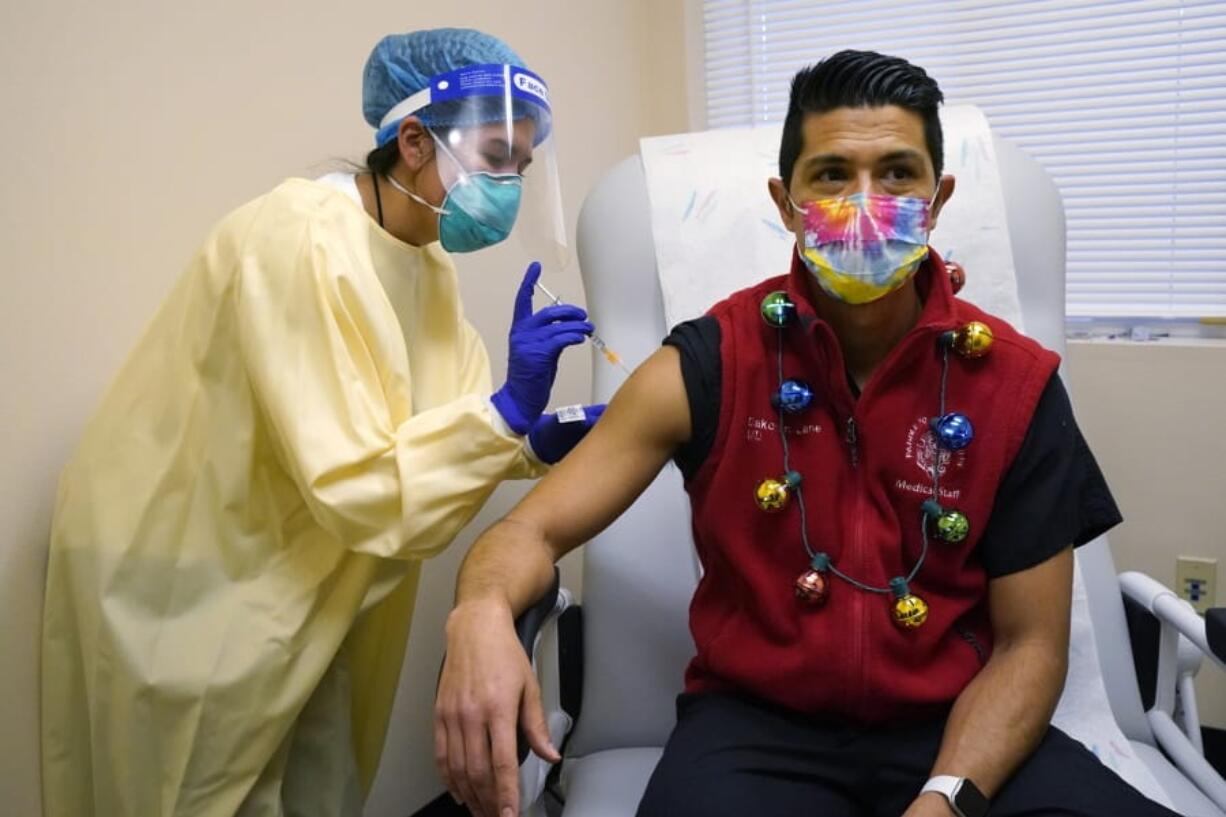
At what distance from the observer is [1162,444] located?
6.64 feet

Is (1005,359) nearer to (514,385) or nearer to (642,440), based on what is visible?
(642,440)

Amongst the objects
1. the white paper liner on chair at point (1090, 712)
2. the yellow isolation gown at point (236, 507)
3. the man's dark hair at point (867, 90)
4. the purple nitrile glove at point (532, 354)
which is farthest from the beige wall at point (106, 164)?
the white paper liner on chair at point (1090, 712)

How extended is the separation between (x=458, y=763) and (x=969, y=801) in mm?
551

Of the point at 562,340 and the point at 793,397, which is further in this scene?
the point at 562,340

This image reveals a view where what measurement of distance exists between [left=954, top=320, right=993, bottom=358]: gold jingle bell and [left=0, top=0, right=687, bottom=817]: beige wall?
1.13m

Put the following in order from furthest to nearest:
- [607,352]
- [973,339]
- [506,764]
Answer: [607,352] → [973,339] → [506,764]

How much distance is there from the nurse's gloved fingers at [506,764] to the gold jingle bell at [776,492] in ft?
1.44

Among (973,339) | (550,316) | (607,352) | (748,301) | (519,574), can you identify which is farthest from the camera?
(607,352)

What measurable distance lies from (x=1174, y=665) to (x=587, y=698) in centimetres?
88

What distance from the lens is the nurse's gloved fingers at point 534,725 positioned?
98 cm

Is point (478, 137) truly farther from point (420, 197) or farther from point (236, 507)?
point (236, 507)

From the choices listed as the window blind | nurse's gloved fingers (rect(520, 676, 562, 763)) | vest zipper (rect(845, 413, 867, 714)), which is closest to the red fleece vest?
vest zipper (rect(845, 413, 867, 714))

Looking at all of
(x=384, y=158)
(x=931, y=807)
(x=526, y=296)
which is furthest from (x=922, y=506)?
(x=384, y=158)

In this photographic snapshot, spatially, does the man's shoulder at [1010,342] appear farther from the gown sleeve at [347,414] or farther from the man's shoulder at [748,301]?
the gown sleeve at [347,414]
